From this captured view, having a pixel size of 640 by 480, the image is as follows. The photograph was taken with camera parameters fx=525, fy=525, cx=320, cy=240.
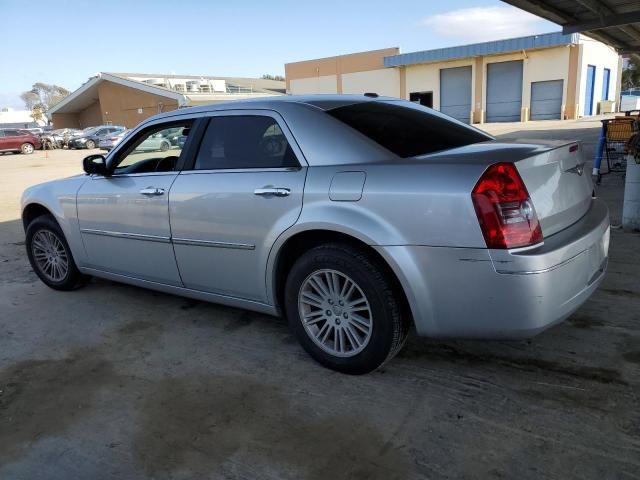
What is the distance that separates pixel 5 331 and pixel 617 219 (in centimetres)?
664

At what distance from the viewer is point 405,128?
132 inches

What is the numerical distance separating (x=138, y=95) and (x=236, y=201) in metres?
47.6

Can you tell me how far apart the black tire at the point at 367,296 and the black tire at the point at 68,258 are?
2.67 m

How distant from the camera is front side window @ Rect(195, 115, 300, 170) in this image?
331 cm

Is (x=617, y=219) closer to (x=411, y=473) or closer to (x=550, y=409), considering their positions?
(x=550, y=409)

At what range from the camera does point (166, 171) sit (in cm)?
392

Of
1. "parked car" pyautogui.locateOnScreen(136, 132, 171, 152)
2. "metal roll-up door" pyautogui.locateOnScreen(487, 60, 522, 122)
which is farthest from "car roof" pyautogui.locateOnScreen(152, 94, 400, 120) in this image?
"metal roll-up door" pyautogui.locateOnScreen(487, 60, 522, 122)

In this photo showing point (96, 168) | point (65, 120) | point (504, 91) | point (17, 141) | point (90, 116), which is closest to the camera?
point (96, 168)

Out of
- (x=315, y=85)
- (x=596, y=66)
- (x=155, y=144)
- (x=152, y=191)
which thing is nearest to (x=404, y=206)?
(x=152, y=191)

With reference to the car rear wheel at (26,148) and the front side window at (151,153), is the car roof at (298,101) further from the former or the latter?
the car rear wheel at (26,148)

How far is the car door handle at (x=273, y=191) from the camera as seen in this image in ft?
10.3

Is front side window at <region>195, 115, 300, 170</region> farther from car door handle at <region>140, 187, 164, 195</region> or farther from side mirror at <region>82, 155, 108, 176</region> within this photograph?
side mirror at <region>82, 155, 108, 176</region>

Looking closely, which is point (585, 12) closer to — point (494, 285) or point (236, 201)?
point (236, 201)

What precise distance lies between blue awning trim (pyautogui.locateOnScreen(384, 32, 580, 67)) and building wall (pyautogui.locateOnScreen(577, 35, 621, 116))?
66.8 inches
